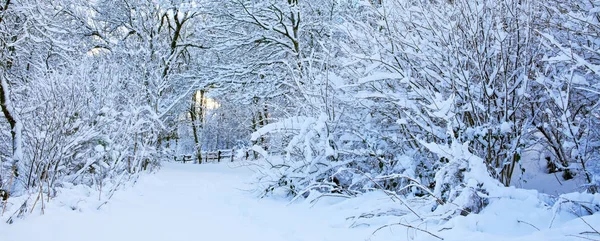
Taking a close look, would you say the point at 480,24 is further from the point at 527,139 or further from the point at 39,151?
the point at 39,151

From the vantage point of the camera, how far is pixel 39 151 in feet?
14.5

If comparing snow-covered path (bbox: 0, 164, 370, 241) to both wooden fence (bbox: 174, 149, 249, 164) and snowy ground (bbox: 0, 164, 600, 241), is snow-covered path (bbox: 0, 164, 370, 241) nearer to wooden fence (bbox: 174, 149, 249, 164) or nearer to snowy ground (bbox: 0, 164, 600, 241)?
snowy ground (bbox: 0, 164, 600, 241)

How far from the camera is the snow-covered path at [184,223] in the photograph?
2.97 meters

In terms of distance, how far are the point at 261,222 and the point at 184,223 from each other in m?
0.70

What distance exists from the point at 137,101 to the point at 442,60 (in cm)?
563

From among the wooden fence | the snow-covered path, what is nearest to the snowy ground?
the snow-covered path

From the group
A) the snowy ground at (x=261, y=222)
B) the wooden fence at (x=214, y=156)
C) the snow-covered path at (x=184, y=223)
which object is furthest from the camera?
the wooden fence at (x=214, y=156)

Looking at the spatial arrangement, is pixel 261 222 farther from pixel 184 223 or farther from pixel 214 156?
pixel 214 156

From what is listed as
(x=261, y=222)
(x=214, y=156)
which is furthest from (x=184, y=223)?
(x=214, y=156)

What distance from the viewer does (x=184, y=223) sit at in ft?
11.8

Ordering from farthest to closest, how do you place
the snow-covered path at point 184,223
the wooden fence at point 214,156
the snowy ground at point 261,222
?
the wooden fence at point 214,156 < the snow-covered path at point 184,223 < the snowy ground at point 261,222

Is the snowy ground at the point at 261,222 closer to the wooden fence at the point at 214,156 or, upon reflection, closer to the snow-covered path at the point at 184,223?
the snow-covered path at the point at 184,223

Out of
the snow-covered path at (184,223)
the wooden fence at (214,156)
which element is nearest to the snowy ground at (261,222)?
the snow-covered path at (184,223)

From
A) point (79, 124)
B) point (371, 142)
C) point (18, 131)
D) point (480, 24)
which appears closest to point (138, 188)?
point (79, 124)
